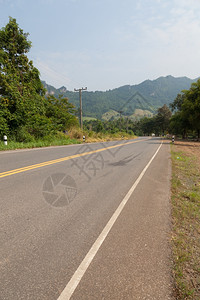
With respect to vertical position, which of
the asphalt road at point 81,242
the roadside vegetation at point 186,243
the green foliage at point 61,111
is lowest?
the roadside vegetation at point 186,243

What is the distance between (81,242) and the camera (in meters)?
2.60

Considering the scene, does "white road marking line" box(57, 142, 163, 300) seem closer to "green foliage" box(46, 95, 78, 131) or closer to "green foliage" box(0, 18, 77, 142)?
"green foliage" box(0, 18, 77, 142)

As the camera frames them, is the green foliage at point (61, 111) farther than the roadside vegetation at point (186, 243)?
Yes

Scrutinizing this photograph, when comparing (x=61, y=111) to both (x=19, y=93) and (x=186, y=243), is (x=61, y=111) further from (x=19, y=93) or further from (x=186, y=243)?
(x=186, y=243)

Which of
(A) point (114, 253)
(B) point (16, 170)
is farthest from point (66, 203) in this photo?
(B) point (16, 170)

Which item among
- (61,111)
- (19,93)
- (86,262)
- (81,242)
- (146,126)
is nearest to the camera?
(86,262)

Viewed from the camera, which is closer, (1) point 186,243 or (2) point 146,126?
(1) point 186,243

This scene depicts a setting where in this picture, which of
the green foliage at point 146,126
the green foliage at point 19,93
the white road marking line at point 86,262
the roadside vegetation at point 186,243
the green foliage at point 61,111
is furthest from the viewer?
the green foliage at point 146,126

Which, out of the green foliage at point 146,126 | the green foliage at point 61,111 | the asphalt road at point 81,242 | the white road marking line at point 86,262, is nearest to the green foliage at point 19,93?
the green foliage at point 61,111

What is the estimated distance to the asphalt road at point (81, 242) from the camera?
185 centimetres

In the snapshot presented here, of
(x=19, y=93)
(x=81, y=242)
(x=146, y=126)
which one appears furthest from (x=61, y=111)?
(x=146, y=126)

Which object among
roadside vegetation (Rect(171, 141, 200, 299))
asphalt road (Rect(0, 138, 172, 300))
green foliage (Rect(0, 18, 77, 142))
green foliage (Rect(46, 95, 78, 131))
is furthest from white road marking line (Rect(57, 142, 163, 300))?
green foliage (Rect(46, 95, 78, 131))

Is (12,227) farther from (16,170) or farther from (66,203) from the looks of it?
(16,170)

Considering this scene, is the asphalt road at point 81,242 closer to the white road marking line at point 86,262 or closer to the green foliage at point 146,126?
the white road marking line at point 86,262
